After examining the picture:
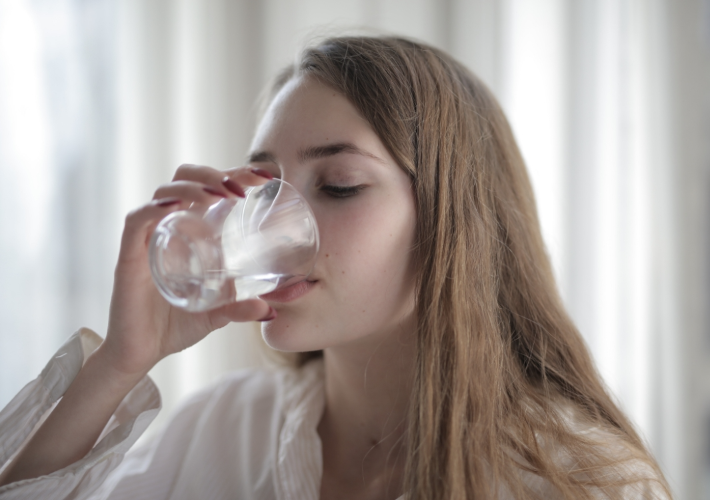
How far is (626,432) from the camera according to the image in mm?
934

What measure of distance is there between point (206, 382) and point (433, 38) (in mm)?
1302

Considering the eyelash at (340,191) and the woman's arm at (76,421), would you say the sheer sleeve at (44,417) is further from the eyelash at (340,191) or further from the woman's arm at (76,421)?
the eyelash at (340,191)

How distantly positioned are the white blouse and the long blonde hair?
0.09 meters

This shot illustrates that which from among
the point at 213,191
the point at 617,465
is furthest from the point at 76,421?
the point at 617,465

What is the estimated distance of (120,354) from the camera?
86 cm

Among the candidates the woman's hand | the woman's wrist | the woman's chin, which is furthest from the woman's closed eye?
the woman's wrist

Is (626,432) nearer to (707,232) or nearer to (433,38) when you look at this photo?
(707,232)

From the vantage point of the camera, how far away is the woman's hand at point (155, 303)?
761mm

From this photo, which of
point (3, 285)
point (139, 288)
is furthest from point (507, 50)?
point (3, 285)

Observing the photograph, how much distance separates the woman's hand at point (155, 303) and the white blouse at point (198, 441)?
4.5 inches

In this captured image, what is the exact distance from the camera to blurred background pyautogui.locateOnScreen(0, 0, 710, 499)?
1.36 metres

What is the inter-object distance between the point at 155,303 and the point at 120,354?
98 mm

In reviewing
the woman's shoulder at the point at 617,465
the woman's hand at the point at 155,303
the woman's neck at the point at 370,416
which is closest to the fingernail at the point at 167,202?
the woman's hand at the point at 155,303

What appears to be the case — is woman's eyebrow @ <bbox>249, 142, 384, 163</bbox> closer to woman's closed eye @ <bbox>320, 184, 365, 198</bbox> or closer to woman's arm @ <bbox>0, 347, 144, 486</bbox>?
woman's closed eye @ <bbox>320, 184, 365, 198</bbox>
